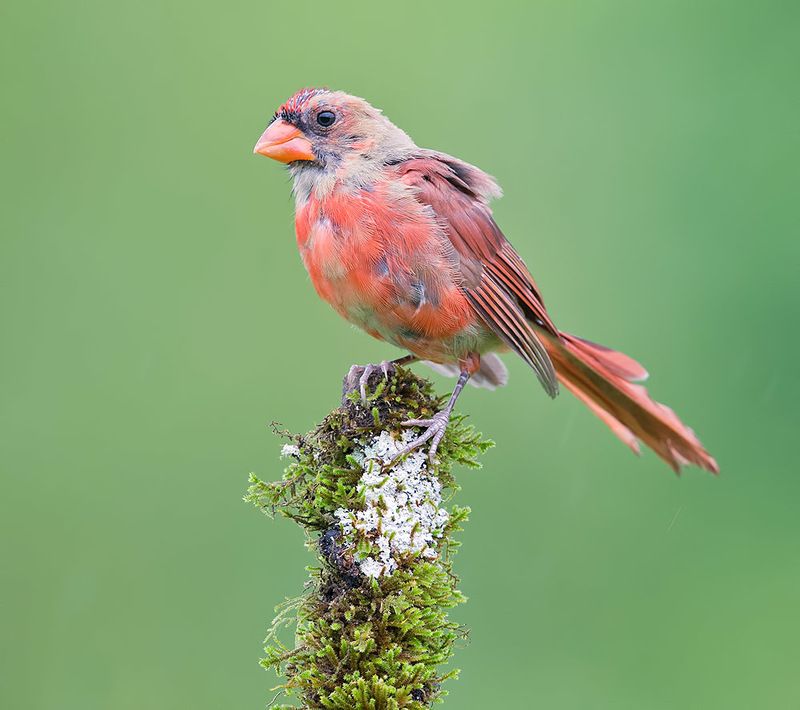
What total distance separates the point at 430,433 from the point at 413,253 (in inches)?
30.4

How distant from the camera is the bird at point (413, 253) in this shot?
308cm

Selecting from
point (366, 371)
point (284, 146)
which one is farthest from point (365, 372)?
point (284, 146)

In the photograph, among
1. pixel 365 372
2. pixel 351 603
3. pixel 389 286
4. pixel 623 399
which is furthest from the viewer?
pixel 623 399

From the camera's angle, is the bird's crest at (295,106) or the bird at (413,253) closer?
the bird at (413,253)

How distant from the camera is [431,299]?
311cm

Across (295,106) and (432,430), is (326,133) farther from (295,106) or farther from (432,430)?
(432,430)

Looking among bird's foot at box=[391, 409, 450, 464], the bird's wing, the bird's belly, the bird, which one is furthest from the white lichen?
the bird's wing

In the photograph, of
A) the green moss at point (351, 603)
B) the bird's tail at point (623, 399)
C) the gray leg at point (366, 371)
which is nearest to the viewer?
the green moss at point (351, 603)

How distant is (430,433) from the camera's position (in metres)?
2.46

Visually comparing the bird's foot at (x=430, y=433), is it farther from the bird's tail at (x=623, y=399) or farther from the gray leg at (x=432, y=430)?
the bird's tail at (x=623, y=399)

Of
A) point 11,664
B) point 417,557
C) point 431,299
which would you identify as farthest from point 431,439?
point 11,664

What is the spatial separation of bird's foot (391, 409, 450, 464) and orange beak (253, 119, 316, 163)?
1130 mm

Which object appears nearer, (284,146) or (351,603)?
(351,603)

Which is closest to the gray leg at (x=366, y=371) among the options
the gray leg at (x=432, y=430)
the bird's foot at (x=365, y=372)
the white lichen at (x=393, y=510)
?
the bird's foot at (x=365, y=372)
